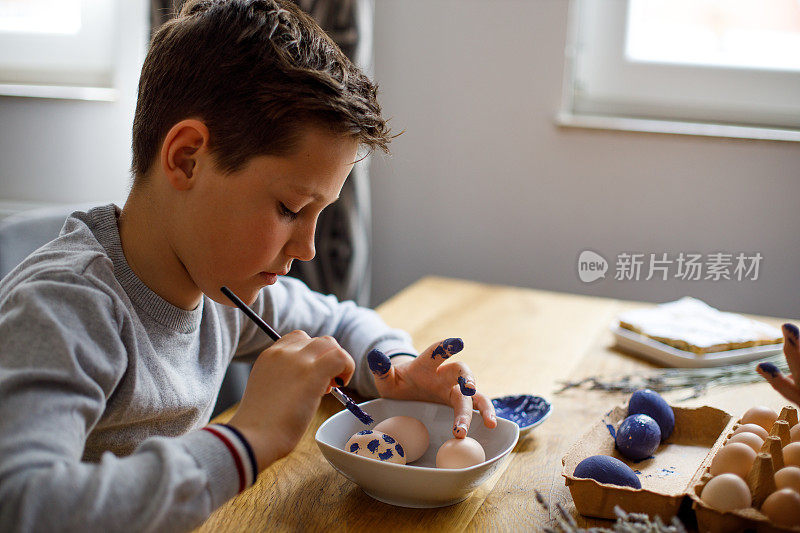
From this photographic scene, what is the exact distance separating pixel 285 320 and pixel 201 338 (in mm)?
182

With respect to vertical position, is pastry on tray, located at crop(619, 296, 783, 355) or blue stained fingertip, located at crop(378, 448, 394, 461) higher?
blue stained fingertip, located at crop(378, 448, 394, 461)

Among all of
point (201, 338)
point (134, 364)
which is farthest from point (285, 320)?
point (134, 364)

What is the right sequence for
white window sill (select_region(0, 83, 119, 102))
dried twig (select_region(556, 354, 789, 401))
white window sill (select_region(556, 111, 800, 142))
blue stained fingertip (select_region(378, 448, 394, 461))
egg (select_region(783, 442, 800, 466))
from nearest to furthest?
egg (select_region(783, 442, 800, 466)) < blue stained fingertip (select_region(378, 448, 394, 461)) < dried twig (select_region(556, 354, 789, 401)) < white window sill (select_region(556, 111, 800, 142)) < white window sill (select_region(0, 83, 119, 102))

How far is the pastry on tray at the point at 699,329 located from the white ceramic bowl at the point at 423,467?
55 cm

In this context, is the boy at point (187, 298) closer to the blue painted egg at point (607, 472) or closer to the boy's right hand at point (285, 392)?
the boy's right hand at point (285, 392)

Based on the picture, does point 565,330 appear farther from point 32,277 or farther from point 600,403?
point 32,277

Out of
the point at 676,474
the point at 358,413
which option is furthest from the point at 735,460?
the point at 358,413

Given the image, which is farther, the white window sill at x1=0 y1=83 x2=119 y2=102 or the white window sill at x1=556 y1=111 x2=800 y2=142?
the white window sill at x1=0 y1=83 x2=119 y2=102

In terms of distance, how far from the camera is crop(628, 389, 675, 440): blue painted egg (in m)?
0.94

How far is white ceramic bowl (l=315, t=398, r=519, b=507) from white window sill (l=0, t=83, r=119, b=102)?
2.03 meters

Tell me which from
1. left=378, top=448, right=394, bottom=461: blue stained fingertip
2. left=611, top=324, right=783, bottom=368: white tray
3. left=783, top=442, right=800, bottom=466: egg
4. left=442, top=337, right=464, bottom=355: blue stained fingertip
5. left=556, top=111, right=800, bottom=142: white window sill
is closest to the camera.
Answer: left=783, top=442, right=800, bottom=466: egg

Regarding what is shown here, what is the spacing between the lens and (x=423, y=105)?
226cm

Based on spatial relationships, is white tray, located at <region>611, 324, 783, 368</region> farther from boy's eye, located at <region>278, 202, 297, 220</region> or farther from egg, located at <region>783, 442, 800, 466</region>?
boy's eye, located at <region>278, 202, 297, 220</region>

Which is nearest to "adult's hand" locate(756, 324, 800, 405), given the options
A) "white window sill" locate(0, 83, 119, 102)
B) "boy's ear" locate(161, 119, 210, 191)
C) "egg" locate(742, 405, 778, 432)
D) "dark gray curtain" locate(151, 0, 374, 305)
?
"egg" locate(742, 405, 778, 432)
